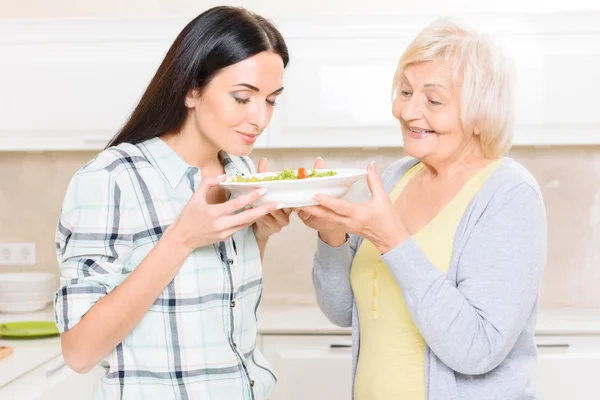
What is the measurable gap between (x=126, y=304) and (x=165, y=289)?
0.10 metres

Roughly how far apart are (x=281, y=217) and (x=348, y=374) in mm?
1177

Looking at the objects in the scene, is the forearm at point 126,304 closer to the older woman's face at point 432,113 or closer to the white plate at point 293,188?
the white plate at point 293,188

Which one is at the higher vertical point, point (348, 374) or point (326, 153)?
point (326, 153)

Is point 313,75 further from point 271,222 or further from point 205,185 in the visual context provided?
point 205,185

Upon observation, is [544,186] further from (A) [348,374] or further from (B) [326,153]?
(A) [348,374]

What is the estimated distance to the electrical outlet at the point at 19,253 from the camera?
3217 mm

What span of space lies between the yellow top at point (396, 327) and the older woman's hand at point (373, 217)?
11cm

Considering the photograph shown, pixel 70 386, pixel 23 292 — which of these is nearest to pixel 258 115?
pixel 70 386

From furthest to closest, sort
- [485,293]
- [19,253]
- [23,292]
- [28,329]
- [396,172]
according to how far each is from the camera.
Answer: [19,253] → [23,292] → [28,329] → [396,172] → [485,293]

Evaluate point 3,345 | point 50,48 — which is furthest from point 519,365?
point 50,48

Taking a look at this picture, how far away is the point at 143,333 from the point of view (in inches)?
53.8

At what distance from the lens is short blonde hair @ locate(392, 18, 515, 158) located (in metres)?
1.50

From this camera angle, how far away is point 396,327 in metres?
1.54

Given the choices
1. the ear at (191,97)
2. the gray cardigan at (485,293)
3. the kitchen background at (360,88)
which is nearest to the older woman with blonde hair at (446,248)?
the gray cardigan at (485,293)
